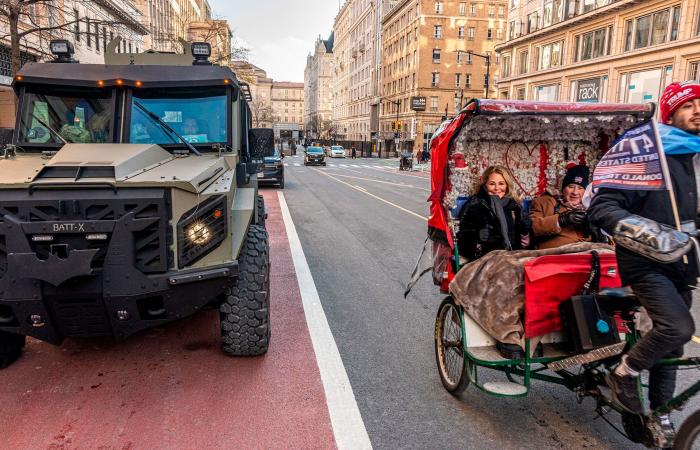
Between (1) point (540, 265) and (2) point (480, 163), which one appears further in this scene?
(2) point (480, 163)

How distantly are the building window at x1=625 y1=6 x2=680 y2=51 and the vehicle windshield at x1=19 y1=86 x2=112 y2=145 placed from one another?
120ft

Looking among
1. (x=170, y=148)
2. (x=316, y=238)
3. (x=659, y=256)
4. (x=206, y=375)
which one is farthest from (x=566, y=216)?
(x=316, y=238)

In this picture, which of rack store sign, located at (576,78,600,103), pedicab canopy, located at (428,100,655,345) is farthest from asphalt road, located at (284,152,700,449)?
rack store sign, located at (576,78,600,103)

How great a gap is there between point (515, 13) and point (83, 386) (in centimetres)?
5709

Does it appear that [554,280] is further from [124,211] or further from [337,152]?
[337,152]

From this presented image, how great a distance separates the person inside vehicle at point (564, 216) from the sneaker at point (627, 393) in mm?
1488

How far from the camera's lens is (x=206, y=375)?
4344 mm

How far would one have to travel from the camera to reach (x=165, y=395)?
4004 millimetres

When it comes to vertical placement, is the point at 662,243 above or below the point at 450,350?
above

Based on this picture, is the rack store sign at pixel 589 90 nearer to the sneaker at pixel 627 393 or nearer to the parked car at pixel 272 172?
the parked car at pixel 272 172

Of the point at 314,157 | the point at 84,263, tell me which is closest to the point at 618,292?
the point at 84,263

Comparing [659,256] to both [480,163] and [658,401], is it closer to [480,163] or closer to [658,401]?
[658,401]

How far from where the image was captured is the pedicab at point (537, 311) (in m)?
3.20

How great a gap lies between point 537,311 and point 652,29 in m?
38.5
